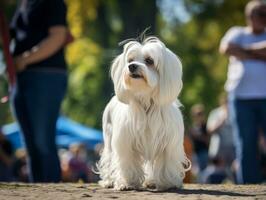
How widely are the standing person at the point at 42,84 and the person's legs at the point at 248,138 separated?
6.67ft

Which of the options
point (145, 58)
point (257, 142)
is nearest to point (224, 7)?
point (257, 142)

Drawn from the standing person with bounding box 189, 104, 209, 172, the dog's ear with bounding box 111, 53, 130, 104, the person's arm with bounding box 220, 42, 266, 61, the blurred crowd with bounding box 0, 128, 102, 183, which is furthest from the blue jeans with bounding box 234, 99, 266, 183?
the standing person with bounding box 189, 104, 209, 172

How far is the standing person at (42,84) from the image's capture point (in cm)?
948

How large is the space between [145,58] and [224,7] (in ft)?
62.3

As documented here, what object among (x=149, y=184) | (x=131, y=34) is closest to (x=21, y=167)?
(x=149, y=184)

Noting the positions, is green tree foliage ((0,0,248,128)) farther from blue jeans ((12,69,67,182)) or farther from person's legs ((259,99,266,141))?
blue jeans ((12,69,67,182))

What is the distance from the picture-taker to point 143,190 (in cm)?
790

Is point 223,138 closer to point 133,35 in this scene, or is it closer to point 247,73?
point 247,73

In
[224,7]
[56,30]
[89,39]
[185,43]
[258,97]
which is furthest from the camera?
[89,39]

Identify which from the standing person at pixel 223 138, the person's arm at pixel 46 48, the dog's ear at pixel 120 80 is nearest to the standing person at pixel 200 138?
the standing person at pixel 223 138

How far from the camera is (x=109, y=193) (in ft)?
25.4

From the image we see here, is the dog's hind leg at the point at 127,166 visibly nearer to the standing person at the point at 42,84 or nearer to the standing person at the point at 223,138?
the standing person at the point at 42,84

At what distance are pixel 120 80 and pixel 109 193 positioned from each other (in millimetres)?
942

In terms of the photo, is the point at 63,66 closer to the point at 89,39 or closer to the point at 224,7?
the point at 224,7
